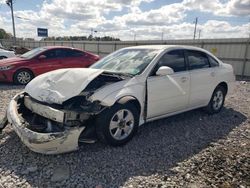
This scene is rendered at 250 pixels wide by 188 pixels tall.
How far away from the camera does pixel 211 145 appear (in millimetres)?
3994

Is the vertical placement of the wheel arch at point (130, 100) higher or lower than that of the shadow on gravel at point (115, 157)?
higher

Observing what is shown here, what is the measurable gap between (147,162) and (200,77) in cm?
237

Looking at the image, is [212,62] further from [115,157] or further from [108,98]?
[115,157]

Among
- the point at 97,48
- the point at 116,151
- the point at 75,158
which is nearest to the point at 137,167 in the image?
the point at 116,151

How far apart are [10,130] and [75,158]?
1.58 m

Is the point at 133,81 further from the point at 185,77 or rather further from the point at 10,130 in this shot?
the point at 10,130

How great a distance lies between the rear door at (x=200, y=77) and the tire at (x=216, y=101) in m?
0.18

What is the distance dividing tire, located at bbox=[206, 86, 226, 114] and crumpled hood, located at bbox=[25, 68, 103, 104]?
2.90m

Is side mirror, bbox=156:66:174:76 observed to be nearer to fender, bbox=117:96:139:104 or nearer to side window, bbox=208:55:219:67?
fender, bbox=117:96:139:104

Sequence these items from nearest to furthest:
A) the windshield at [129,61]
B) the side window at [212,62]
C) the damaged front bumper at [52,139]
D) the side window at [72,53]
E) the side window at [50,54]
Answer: the damaged front bumper at [52,139] < the windshield at [129,61] < the side window at [212,62] < the side window at [50,54] < the side window at [72,53]

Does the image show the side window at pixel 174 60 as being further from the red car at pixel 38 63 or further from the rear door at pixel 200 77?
the red car at pixel 38 63

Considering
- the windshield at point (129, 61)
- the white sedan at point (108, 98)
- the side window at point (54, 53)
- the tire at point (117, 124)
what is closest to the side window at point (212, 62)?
the white sedan at point (108, 98)

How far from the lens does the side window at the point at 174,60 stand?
438 centimetres

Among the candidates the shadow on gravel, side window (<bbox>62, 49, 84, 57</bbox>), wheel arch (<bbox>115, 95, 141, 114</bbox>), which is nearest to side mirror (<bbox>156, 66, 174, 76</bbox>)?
wheel arch (<bbox>115, 95, 141, 114</bbox>)
